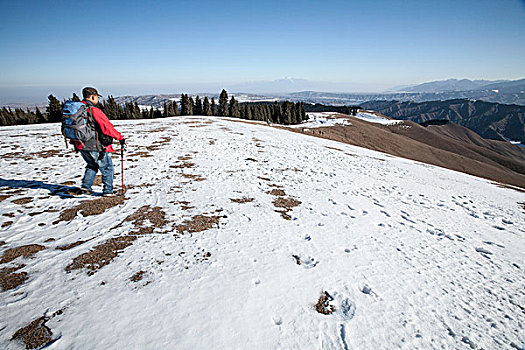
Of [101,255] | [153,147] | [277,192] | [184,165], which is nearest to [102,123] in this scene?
[101,255]

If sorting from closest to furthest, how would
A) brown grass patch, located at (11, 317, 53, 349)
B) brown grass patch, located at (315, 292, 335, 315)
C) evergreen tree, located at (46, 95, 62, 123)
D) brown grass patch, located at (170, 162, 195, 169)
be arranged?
1. brown grass patch, located at (11, 317, 53, 349)
2. brown grass patch, located at (315, 292, 335, 315)
3. brown grass patch, located at (170, 162, 195, 169)
4. evergreen tree, located at (46, 95, 62, 123)

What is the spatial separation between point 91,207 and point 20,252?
2269 millimetres

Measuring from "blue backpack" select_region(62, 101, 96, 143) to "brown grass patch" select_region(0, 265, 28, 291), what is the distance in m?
3.76

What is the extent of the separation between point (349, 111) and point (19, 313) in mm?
166973

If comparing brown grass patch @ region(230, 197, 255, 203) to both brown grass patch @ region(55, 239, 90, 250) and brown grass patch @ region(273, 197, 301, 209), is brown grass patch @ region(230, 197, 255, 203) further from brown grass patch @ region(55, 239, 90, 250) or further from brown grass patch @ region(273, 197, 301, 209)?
brown grass patch @ region(55, 239, 90, 250)

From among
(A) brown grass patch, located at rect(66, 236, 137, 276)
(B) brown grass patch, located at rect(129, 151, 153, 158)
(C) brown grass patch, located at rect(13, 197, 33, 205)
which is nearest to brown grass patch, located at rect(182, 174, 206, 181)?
(B) brown grass patch, located at rect(129, 151, 153, 158)

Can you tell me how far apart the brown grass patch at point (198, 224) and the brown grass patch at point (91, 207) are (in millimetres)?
2761

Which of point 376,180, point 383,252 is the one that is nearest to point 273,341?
point 383,252

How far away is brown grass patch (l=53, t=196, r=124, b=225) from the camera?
6268 millimetres

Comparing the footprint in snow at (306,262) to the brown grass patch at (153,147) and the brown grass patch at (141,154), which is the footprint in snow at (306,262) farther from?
the brown grass patch at (153,147)

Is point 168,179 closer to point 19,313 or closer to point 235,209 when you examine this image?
point 235,209

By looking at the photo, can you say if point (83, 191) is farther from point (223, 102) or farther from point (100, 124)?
point (223, 102)

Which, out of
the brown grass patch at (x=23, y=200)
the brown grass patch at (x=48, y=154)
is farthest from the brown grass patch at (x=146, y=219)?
the brown grass patch at (x=48, y=154)

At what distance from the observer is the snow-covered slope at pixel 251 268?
332 centimetres
